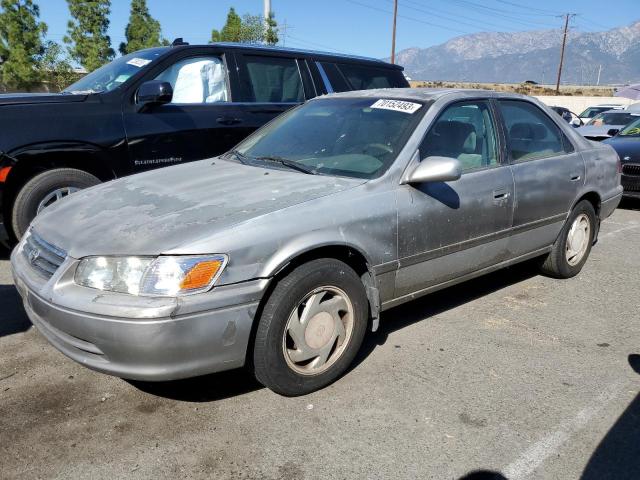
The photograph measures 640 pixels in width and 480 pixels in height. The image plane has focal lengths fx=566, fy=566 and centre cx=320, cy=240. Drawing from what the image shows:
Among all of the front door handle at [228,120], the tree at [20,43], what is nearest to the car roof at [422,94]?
the front door handle at [228,120]

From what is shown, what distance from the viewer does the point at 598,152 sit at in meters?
5.00

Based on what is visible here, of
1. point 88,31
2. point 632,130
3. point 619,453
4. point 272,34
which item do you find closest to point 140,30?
point 88,31

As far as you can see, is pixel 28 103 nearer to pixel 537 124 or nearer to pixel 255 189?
pixel 255 189

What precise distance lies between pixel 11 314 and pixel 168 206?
1.78 m

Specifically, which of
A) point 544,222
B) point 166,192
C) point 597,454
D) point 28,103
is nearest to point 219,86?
point 28,103

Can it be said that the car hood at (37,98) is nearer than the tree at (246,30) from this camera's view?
Yes

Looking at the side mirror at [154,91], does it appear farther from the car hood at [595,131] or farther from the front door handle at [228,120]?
the car hood at [595,131]

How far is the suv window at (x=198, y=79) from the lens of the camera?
5555mm

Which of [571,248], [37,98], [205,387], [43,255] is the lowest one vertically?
[205,387]

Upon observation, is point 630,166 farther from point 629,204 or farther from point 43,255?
point 43,255

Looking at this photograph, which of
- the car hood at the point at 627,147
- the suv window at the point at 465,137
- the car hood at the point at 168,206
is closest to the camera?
the car hood at the point at 168,206

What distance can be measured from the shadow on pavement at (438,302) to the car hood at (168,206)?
3.65ft

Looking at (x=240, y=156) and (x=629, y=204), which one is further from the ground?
(x=240, y=156)

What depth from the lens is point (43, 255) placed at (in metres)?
2.90
